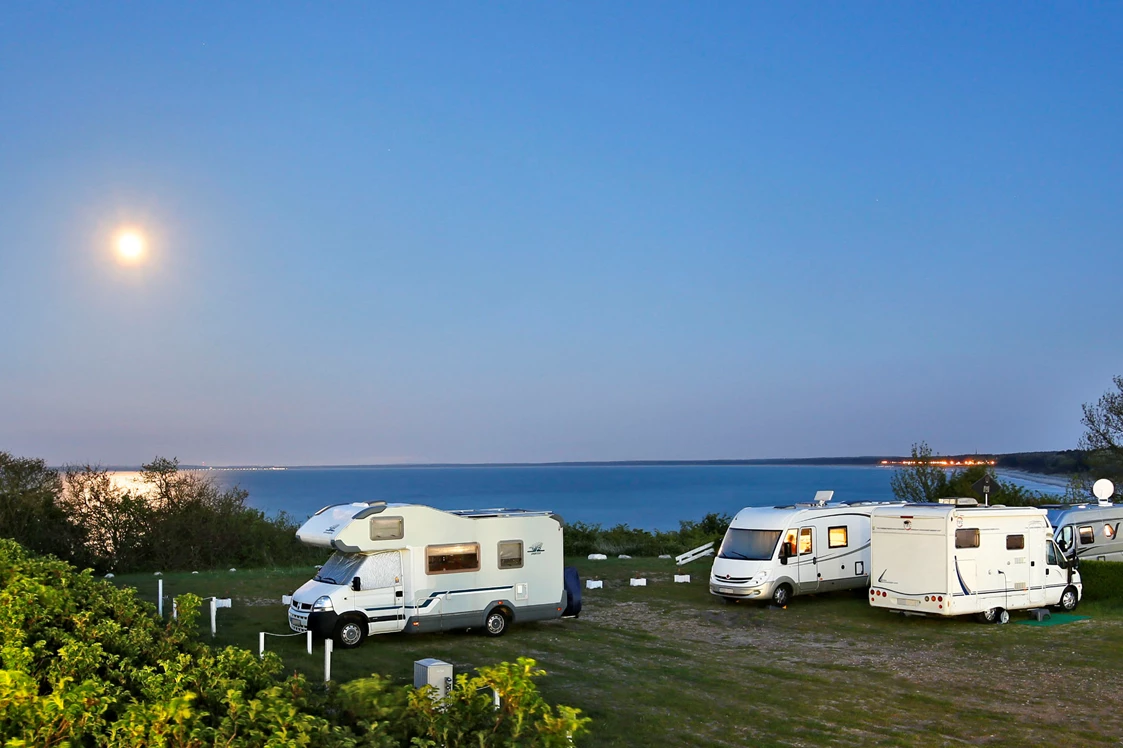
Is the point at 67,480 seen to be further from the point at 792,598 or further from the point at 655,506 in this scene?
the point at 655,506

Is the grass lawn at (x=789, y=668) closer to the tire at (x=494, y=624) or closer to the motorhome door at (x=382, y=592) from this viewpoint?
the tire at (x=494, y=624)

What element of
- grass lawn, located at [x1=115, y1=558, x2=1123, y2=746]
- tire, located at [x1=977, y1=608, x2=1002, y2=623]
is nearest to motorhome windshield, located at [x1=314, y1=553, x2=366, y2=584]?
grass lawn, located at [x1=115, y1=558, x2=1123, y2=746]

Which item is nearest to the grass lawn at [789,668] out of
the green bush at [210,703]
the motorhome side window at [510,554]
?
the motorhome side window at [510,554]

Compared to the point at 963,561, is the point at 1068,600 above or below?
below

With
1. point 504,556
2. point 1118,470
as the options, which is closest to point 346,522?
point 504,556

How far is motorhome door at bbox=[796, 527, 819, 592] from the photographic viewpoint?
19297mm

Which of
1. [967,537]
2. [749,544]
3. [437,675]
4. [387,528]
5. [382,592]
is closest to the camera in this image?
[437,675]

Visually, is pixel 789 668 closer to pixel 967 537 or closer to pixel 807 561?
pixel 967 537

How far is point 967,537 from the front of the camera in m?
16.8

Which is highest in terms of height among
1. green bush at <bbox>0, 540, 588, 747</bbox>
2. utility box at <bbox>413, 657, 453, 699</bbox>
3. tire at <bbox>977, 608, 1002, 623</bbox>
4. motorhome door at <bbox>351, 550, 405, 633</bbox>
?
green bush at <bbox>0, 540, 588, 747</bbox>

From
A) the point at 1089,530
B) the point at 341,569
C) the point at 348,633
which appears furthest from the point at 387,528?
the point at 1089,530

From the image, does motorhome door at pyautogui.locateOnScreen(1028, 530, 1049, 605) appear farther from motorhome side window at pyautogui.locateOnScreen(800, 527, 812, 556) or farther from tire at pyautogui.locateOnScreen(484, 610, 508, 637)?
tire at pyautogui.locateOnScreen(484, 610, 508, 637)

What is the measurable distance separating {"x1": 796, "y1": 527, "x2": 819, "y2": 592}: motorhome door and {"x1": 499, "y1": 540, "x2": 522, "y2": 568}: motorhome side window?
6.89 meters

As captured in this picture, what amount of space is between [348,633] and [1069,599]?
15.0m
